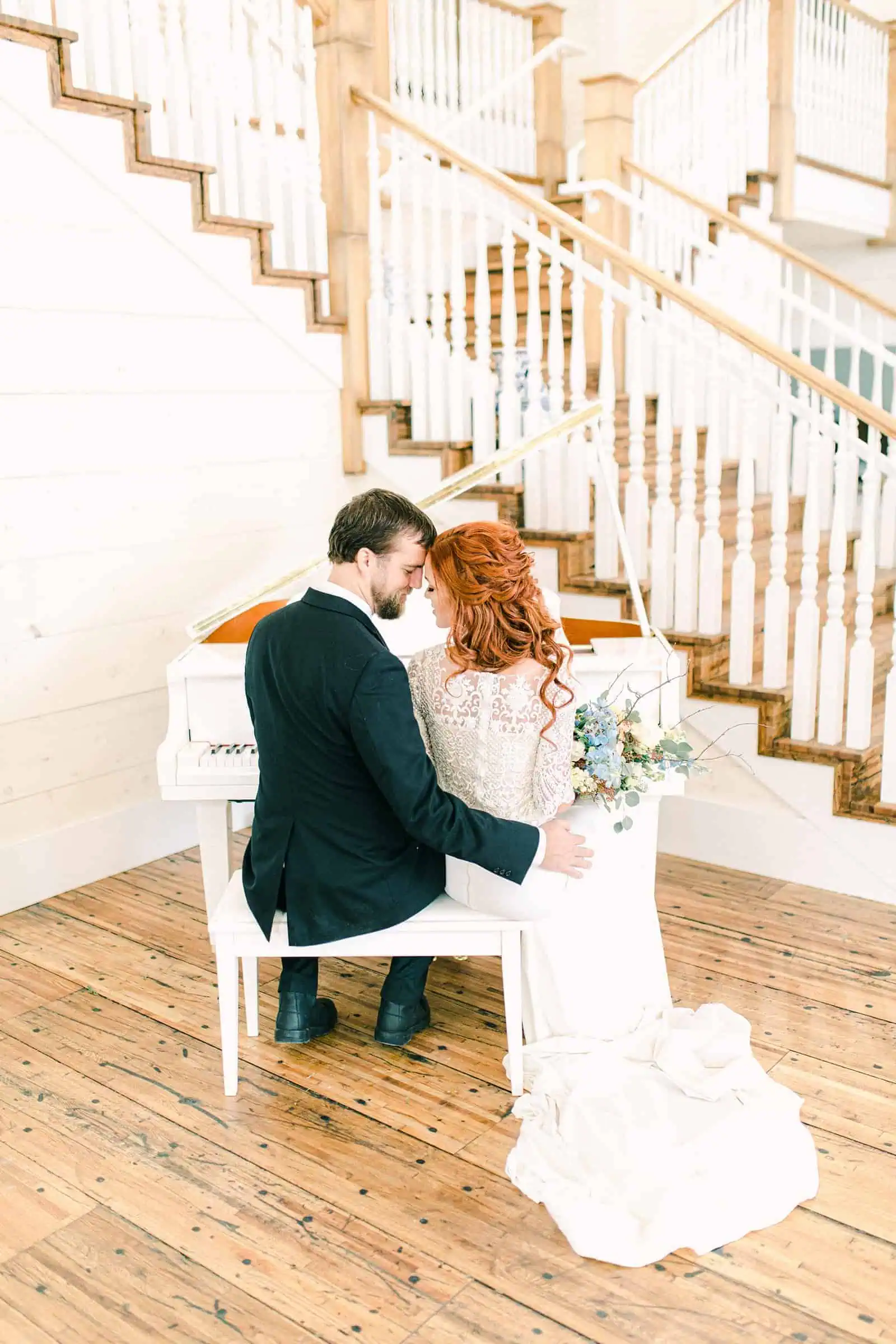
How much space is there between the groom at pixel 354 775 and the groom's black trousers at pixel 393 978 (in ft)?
0.97

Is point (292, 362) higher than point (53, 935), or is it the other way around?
point (292, 362)

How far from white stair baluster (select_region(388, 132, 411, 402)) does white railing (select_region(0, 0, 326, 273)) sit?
259 millimetres

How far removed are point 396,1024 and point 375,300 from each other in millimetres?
2714

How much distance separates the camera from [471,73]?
657 cm

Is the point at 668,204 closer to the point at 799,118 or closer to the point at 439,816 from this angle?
the point at 799,118

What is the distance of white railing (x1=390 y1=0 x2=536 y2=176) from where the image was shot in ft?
20.7

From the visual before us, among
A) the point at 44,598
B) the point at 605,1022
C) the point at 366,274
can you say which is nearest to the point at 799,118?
the point at 366,274

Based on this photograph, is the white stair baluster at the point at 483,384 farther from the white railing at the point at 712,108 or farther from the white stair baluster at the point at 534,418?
the white railing at the point at 712,108

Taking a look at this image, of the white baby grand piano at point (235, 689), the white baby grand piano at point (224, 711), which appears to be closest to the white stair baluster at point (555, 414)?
the white baby grand piano at point (235, 689)

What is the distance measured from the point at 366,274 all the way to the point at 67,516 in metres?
1.53

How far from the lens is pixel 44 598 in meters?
3.62

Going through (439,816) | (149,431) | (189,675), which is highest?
(149,431)

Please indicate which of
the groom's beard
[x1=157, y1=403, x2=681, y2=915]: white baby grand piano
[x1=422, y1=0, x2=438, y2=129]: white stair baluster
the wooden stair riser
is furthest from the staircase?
[x1=422, y1=0, x2=438, y2=129]: white stair baluster

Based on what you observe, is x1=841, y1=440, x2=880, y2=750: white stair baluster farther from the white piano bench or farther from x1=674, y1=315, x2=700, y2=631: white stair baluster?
the white piano bench
